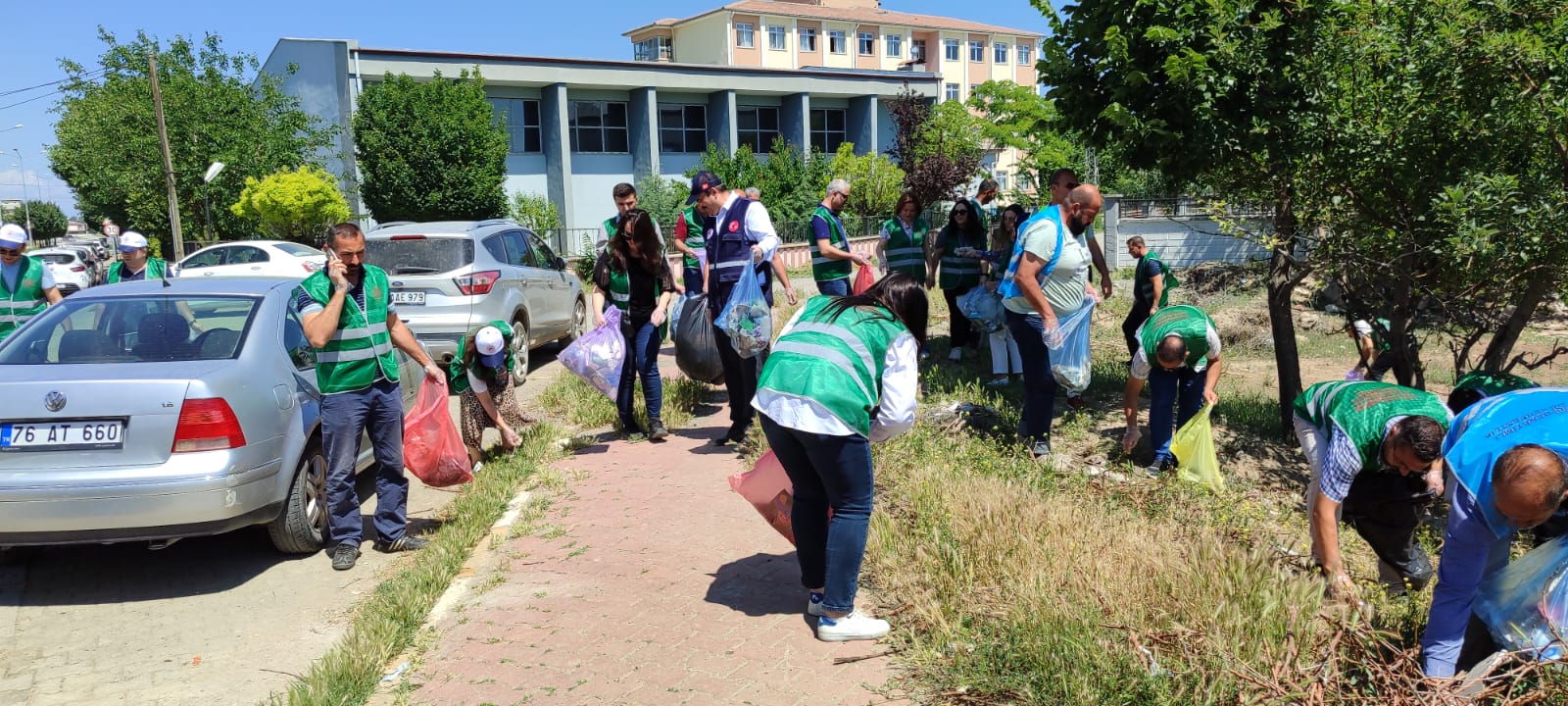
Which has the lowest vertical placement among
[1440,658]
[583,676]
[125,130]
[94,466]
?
[583,676]

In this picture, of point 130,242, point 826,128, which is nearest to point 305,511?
point 130,242

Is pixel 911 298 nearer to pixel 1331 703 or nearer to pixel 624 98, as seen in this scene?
pixel 1331 703

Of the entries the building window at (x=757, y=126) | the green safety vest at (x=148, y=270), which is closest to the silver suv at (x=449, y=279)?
the green safety vest at (x=148, y=270)

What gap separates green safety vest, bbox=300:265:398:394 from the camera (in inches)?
210

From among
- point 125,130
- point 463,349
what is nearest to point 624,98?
point 125,130

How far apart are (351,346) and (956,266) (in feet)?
19.0

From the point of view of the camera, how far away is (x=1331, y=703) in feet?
10.5

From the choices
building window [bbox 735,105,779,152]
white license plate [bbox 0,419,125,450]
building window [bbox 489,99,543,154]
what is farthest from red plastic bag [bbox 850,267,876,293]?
building window [bbox 735,105,779,152]

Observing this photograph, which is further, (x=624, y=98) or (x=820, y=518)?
(x=624, y=98)

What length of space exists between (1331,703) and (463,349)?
5442mm

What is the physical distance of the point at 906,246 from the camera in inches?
390

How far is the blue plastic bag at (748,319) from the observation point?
6.91 meters

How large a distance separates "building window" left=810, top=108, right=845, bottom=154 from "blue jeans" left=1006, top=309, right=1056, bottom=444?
113ft

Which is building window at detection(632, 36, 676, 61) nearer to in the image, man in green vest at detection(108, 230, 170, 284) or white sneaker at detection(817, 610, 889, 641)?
man in green vest at detection(108, 230, 170, 284)
